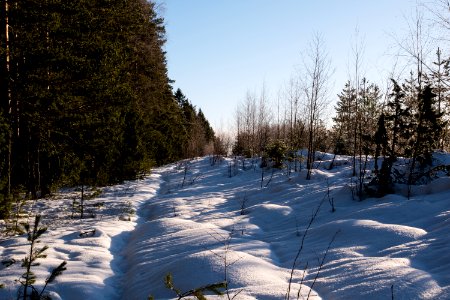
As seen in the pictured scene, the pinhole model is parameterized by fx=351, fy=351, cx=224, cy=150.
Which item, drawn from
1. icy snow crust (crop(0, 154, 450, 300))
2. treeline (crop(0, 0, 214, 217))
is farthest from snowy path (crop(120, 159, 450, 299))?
treeline (crop(0, 0, 214, 217))

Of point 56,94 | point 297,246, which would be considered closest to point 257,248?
point 297,246

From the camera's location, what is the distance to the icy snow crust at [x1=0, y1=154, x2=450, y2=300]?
3.24 meters

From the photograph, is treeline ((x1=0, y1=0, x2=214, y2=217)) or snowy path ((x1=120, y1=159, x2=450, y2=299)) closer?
snowy path ((x1=120, y1=159, x2=450, y2=299))

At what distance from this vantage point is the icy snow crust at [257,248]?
3236 mm

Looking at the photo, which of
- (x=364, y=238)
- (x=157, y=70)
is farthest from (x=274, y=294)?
(x=157, y=70)

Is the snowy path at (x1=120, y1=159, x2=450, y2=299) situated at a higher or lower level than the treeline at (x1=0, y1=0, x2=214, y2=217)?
lower

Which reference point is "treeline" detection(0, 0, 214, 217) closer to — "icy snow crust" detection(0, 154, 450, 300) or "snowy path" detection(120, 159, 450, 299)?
"icy snow crust" detection(0, 154, 450, 300)

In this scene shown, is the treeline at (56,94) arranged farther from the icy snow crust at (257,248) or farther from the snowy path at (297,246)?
the snowy path at (297,246)

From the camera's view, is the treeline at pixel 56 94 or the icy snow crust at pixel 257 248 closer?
the icy snow crust at pixel 257 248

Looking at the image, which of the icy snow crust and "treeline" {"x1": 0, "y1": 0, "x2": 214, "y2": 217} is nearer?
the icy snow crust

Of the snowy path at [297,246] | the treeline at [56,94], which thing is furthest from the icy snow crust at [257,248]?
the treeline at [56,94]

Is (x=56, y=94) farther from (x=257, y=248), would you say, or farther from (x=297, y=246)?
(x=297, y=246)

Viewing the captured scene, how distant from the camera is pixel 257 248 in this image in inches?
183

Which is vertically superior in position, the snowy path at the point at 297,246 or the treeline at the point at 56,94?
the treeline at the point at 56,94
